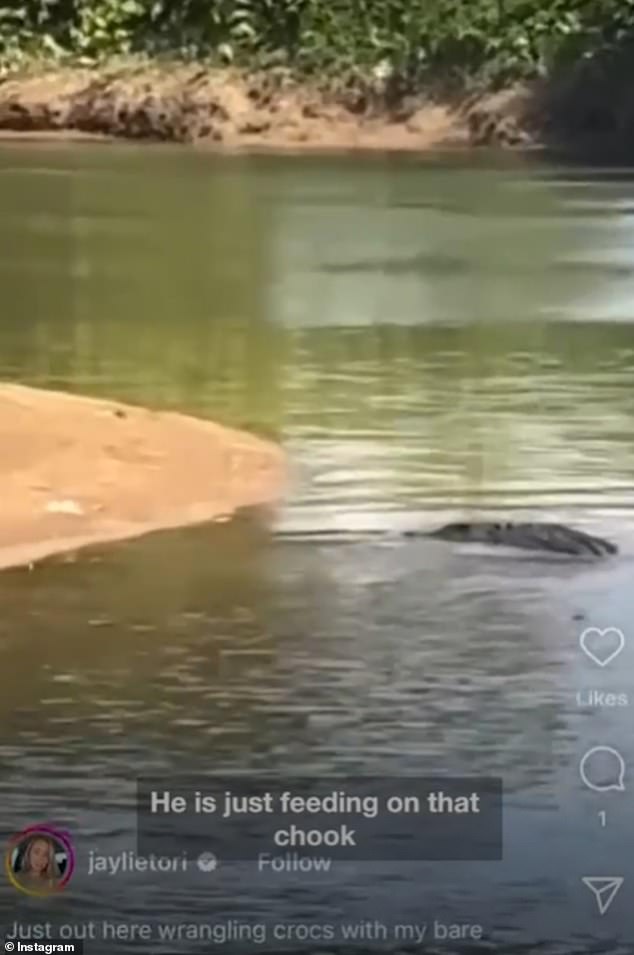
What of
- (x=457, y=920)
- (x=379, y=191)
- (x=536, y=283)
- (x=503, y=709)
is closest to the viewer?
(x=457, y=920)

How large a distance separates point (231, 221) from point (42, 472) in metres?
0.40

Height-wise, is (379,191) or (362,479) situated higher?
(379,191)

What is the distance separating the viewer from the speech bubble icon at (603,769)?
4.05 feet

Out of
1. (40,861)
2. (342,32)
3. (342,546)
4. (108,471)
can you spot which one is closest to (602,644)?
(342,546)

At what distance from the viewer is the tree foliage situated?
5.37ft

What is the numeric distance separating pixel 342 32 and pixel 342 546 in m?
0.53

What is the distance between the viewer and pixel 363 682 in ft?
4.25

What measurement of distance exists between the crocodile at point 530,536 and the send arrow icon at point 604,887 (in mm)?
293

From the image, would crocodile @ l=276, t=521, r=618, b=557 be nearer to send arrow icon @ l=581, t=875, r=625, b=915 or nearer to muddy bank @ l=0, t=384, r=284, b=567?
muddy bank @ l=0, t=384, r=284, b=567

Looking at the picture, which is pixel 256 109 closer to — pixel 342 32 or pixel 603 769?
pixel 342 32

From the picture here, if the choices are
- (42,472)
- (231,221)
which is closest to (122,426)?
(42,472)

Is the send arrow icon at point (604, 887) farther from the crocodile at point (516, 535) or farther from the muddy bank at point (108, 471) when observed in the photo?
the muddy bank at point (108, 471)

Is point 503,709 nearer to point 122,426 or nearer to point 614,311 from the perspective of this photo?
point 614,311

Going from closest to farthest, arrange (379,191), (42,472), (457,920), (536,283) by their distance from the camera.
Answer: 1. (457,920)
2. (42,472)
3. (536,283)
4. (379,191)
